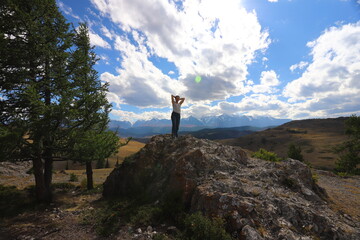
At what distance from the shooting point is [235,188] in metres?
8.67

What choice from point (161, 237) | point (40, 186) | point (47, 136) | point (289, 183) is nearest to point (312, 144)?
point (289, 183)

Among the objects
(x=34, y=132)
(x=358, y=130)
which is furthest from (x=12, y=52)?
(x=358, y=130)

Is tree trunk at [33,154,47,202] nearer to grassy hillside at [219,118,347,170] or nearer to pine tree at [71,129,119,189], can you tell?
pine tree at [71,129,119,189]

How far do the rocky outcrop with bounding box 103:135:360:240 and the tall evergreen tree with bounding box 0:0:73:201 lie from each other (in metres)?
6.32

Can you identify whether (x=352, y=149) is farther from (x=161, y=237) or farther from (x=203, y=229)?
(x=161, y=237)

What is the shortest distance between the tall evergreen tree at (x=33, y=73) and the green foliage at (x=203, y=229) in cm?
857

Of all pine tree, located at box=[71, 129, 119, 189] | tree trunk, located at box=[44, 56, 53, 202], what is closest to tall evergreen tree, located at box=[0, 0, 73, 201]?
tree trunk, located at box=[44, 56, 53, 202]

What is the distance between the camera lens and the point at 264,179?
10289 millimetres

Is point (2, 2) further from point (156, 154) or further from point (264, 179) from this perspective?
point (264, 179)

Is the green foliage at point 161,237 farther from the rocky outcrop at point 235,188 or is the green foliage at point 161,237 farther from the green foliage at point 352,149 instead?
the green foliage at point 352,149

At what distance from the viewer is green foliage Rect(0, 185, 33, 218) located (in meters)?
10.0

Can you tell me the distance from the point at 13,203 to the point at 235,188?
14.3 m

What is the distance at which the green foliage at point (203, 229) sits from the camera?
6.20m

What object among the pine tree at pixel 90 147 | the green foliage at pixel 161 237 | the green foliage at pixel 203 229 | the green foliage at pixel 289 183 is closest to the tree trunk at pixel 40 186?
the pine tree at pixel 90 147
